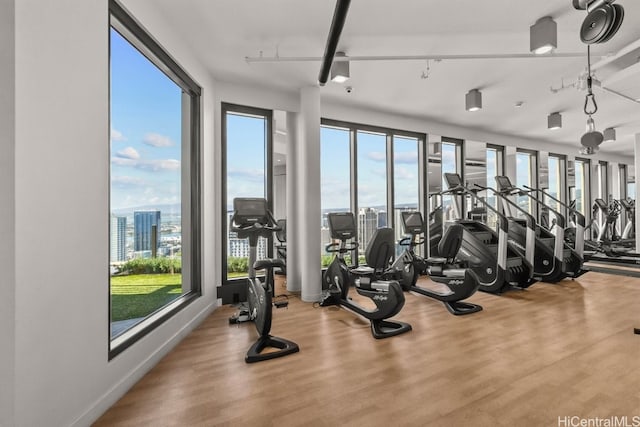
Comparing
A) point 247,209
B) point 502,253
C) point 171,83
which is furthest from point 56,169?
point 502,253

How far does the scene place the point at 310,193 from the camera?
4645 millimetres

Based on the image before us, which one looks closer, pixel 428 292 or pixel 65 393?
pixel 65 393

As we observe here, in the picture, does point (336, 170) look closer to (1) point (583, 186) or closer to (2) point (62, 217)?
(2) point (62, 217)

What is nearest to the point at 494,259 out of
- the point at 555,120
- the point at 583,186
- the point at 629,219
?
the point at 555,120

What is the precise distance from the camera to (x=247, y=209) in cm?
340

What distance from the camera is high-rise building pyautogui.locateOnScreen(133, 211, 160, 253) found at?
3.04m

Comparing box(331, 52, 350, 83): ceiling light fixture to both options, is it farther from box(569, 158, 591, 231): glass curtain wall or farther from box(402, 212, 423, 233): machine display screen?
box(569, 158, 591, 231): glass curtain wall

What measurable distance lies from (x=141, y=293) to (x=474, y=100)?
5.35 m

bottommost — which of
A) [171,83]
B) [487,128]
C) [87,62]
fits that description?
[87,62]

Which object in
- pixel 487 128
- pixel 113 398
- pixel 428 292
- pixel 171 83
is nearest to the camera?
pixel 113 398

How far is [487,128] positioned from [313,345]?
6.78 m

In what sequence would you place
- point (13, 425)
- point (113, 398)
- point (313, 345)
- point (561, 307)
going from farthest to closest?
point (561, 307) → point (313, 345) → point (113, 398) → point (13, 425)

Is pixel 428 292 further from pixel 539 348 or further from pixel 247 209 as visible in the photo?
pixel 247 209

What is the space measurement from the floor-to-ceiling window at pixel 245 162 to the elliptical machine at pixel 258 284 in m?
1.46
